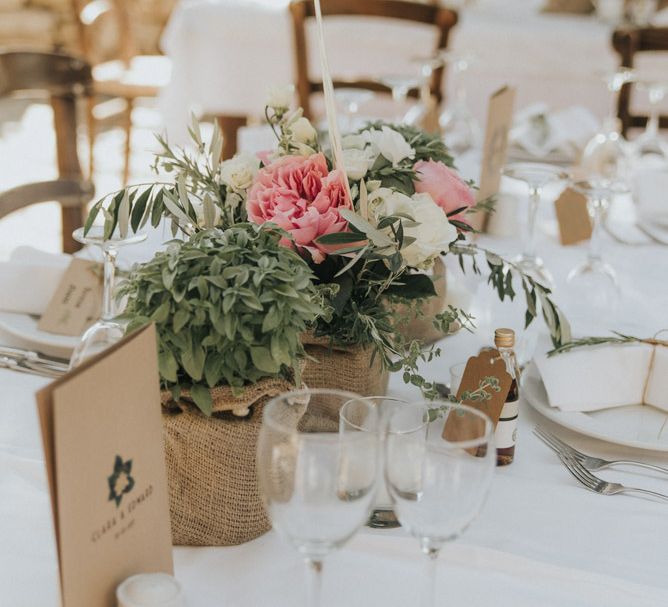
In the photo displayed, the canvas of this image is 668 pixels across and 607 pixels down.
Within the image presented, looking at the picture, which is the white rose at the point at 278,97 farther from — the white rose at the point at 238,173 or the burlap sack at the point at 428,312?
the burlap sack at the point at 428,312

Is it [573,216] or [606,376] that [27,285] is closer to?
[606,376]

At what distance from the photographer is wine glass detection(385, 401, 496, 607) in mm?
543

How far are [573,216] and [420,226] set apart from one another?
87cm

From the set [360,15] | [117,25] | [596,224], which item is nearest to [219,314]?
[596,224]

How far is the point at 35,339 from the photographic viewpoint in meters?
1.07

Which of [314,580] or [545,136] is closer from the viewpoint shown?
[314,580]

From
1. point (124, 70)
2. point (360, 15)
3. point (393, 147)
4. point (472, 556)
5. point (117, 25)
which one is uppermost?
point (117, 25)

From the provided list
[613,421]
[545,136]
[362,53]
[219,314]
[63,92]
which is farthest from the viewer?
[362,53]

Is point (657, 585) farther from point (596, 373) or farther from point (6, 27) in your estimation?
point (6, 27)

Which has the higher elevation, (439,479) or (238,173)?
(238,173)

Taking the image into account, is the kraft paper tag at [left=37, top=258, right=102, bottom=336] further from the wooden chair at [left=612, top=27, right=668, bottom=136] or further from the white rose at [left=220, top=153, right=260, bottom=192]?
the wooden chair at [left=612, top=27, right=668, bottom=136]

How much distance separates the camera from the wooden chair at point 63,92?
1719 millimetres

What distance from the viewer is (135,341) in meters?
0.58

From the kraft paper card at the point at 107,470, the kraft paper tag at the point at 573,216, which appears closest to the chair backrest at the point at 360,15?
the kraft paper tag at the point at 573,216
